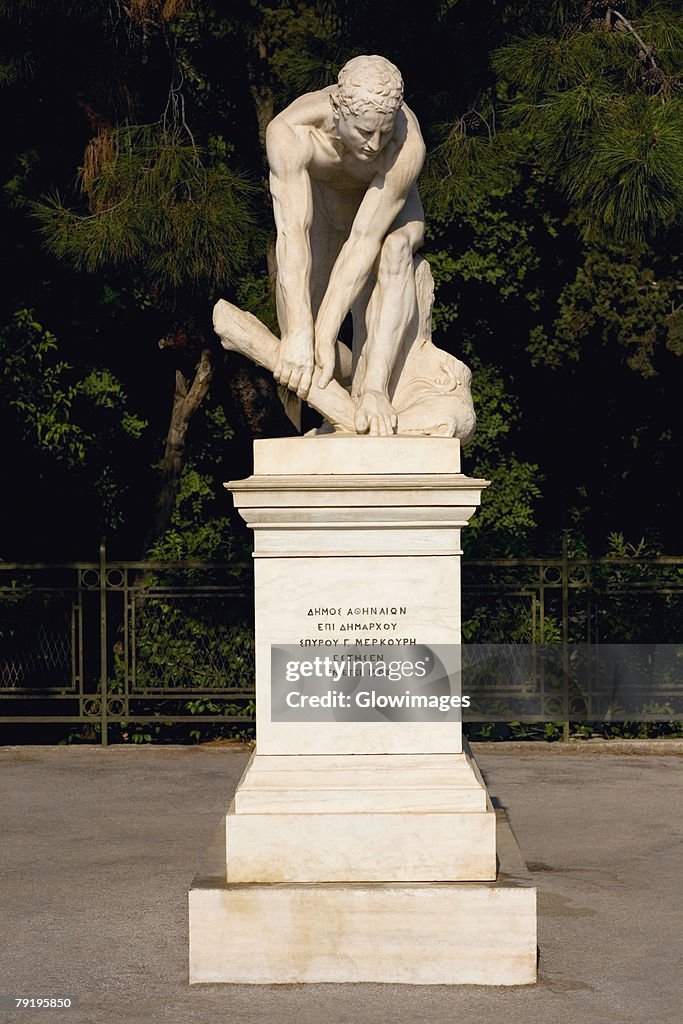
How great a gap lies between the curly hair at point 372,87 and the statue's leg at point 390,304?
56 cm

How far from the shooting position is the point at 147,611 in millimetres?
11000

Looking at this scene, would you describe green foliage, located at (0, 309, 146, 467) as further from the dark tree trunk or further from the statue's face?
the statue's face

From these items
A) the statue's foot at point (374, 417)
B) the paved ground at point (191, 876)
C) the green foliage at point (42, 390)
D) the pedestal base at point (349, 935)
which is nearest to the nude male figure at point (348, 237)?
the statue's foot at point (374, 417)

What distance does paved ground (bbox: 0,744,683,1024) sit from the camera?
4.82 metres

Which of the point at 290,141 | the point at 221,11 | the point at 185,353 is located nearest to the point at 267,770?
the point at 290,141

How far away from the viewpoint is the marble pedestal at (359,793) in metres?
5.05

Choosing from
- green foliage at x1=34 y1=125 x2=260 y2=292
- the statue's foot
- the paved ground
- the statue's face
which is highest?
green foliage at x1=34 y1=125 x2=260 y2=292

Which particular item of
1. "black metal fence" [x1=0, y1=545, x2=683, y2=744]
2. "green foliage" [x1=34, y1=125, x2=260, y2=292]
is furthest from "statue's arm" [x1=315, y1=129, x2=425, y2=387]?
"black metal fence" [x1=0, y1=545, x2=683, y2=744]

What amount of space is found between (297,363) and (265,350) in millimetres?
181

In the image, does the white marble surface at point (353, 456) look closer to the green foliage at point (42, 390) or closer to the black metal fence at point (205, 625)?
the black metal fence at point (205, 625)

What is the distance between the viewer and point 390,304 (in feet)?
19.5

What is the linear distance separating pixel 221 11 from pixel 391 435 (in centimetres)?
676

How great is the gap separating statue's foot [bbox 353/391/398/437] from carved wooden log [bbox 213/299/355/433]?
6cm

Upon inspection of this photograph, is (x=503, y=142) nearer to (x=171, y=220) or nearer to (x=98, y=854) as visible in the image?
(x=171, y=220)
